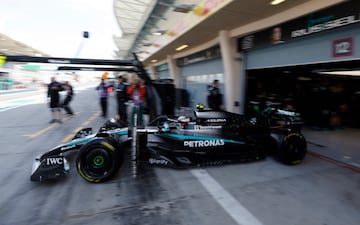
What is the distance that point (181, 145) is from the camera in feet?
11.5

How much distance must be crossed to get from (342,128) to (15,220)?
8425 mm

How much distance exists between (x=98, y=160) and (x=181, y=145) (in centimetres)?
127

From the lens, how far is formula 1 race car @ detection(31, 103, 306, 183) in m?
3.10

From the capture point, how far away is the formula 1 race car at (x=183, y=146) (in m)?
3.10

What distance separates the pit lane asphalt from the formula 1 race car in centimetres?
18

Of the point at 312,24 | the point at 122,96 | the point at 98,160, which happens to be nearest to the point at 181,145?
the point at 98,160

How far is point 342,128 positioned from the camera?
698 cm

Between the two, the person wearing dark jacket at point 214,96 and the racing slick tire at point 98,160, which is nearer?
the racing slick tire at point 98,160

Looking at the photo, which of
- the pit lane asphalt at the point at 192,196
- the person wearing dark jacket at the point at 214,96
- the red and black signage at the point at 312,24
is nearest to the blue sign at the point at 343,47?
the red and black signage at the point at 312,24

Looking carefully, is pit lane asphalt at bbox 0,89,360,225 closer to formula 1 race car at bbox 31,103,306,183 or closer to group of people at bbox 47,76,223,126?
formula 1 race car at bbox 31,103,306,183

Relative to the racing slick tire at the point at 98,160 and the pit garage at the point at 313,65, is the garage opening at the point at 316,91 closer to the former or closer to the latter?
the pit garage at the point at 313,65

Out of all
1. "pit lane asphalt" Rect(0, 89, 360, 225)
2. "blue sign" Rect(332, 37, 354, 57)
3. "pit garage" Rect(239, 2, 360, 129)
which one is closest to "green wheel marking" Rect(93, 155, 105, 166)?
"pit lane asphalt" Rect(0, 89, 360, 225)

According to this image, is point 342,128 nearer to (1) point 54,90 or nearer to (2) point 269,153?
(2) point 269,153

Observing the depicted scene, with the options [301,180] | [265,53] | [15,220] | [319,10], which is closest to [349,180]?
[301,180]
